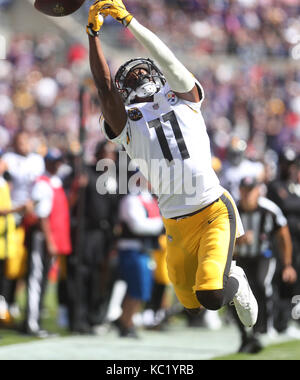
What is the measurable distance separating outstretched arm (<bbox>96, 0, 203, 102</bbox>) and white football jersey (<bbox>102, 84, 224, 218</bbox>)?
18 centimetres

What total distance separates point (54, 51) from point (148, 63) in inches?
647

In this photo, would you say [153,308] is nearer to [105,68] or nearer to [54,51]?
[105,68]

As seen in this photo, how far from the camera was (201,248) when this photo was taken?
17.3ft

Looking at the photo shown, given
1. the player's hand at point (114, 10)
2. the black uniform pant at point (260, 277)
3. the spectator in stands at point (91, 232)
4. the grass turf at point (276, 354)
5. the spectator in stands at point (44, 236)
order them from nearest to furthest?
1. the player's hand at point (114, 10)
2. the grass turf at point (276, 354)
3. the black uniform pant at point (260, 277)
4. the spectator in stands at point (44, 236)
5. the spectator in stands at point (91, 232)

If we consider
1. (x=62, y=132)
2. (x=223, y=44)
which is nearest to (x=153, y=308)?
(x=62, y=132)

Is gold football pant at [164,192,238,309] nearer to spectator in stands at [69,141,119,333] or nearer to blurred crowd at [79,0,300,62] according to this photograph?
spectator in stands at [69,141,119,333]

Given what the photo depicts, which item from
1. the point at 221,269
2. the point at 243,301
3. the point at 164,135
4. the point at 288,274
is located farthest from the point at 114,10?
the point at 288,274

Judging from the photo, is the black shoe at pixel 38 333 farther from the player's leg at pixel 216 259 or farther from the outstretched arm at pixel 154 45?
the outstretched arm at pixel 154 45

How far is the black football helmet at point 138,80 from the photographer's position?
5.32 m

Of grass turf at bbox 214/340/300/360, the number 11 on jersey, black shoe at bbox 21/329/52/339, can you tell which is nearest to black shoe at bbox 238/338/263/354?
grass turf at bbox 214/340/300/360

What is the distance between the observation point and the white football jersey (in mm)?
5270

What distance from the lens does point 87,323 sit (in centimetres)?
882

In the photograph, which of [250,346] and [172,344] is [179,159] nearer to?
[250,346]

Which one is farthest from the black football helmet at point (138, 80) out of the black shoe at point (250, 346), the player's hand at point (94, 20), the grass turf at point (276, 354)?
the black shoe at point (250, 346)
